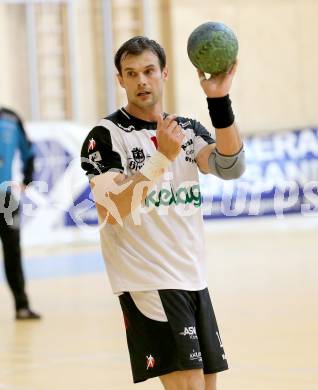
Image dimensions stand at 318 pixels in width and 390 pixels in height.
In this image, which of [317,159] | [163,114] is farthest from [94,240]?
[163,114]

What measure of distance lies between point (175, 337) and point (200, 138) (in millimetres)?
942

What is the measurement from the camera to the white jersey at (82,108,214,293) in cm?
446

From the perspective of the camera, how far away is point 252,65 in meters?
24.0

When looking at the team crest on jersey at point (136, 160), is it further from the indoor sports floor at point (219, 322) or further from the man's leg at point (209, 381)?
the indoor sports floor at point (219, 322)

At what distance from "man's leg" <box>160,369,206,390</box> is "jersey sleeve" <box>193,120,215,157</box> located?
1.01 metres

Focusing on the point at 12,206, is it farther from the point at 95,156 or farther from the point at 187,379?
the point at 187,379

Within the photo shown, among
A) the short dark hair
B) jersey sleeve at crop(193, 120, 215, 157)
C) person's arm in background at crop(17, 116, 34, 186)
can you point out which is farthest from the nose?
person's arm in background at crop(17, 116, 34, 186)

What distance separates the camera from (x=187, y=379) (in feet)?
14.2

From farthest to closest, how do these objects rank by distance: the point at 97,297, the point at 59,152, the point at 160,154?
the point at 59,152 < the point at 97,297 < the point at 160,154

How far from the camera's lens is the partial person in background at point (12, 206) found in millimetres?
9938

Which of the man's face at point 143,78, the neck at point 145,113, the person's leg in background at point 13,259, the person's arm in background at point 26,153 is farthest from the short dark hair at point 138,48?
the person's arm in background at point 26,153

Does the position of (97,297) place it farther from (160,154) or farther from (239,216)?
(239,216)

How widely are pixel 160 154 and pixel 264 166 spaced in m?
15.7

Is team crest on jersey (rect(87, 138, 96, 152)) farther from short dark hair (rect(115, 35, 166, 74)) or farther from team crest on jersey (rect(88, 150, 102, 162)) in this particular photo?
short dark hair (rect(115, 35, 166, 74))
